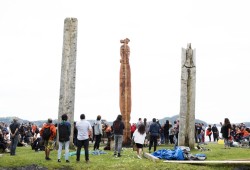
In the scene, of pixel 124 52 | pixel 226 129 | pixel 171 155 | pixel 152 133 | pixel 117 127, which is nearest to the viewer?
pixel 171 155

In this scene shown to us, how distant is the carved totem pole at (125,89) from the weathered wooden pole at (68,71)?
503 centimetres

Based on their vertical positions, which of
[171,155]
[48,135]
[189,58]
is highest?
[189,58]

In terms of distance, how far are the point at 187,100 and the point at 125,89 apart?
5241 mm

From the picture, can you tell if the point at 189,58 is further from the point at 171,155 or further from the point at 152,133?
the point at 171,155

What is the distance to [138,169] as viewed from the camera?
12.6m

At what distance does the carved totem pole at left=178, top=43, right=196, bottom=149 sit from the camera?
1984cm

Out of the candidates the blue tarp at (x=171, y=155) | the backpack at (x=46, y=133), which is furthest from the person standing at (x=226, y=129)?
the backpack at (x=46, y=133)

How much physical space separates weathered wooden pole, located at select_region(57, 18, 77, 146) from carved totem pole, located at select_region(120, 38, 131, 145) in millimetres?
5028

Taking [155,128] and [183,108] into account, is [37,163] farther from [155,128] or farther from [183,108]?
[183,108]

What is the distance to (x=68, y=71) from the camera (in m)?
19.8

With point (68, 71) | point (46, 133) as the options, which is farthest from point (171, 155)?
point (68, 71)

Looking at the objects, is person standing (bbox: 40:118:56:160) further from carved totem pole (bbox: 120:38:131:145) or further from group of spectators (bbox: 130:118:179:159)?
carved totem pole (bbox: 120:38:131:145)

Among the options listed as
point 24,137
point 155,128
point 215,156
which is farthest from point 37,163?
point 24,137

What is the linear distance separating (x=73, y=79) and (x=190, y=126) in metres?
7.61
